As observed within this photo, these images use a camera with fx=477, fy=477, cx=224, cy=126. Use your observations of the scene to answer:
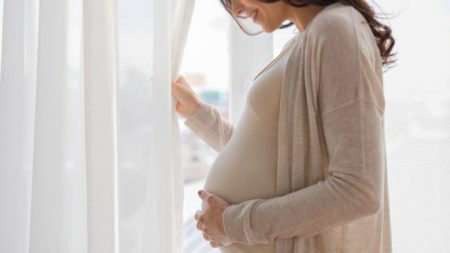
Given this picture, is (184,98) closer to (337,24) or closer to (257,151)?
(257,151)

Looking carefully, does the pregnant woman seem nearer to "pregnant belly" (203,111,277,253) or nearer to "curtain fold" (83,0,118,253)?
"pregnant belly" (203,111,277,253)

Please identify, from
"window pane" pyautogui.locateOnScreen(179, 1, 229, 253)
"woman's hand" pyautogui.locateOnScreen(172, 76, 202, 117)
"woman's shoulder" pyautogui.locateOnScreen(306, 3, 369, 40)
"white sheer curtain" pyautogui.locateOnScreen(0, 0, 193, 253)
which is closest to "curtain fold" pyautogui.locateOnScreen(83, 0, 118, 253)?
"white sheer curtain" pyautogui.locateOnScreen(0, 0, 193, 253)

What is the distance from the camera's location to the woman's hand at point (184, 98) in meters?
1.04

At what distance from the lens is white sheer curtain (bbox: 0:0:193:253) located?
0.94m

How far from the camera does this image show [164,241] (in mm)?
957

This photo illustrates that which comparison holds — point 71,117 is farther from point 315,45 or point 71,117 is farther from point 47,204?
point 315,45

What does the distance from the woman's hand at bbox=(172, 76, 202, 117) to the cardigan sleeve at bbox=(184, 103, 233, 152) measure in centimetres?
1

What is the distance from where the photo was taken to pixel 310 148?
78 cm

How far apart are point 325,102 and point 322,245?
0.82 ft

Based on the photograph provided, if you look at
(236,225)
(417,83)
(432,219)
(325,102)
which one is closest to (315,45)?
(325,102)

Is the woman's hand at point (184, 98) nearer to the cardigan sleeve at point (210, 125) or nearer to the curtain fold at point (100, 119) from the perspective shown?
the cardigan sleeve at point (210, 125)

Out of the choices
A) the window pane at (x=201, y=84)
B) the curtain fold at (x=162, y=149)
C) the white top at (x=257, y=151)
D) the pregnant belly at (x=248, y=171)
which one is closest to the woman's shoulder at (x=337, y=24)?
the white top at (x=257, y=151)

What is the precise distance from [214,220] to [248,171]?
0.11m

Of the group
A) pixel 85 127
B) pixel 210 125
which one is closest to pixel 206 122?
pixel 210 125
